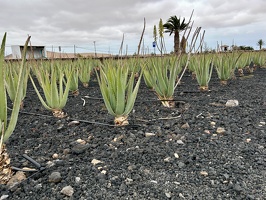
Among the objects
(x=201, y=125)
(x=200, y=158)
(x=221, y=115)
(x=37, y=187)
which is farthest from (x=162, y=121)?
(x=37, y=187)

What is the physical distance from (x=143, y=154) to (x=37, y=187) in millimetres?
588

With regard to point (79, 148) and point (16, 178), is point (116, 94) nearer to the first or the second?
point (79, 148)

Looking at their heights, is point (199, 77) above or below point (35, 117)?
above

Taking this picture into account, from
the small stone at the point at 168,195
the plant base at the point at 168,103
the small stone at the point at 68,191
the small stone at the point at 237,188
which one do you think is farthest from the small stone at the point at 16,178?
the plant base at the point at 168,103

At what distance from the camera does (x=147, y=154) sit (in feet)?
4.61

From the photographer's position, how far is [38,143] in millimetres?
1670

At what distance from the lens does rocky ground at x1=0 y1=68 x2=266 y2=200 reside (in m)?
1.08

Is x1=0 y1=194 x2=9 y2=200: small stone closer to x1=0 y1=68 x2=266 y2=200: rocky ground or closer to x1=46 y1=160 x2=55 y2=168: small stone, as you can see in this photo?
x1=0 y1=68 x2=266 y2=200: rocky ground

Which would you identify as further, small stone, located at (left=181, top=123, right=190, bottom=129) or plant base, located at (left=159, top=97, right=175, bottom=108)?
plant base, located at (left=159, top=97, right=175, bottom=108)

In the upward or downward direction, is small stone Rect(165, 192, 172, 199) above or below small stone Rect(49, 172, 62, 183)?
below

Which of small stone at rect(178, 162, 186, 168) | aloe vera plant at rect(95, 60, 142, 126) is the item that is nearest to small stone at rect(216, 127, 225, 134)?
small stone at rect(178, 162, 186, 168)

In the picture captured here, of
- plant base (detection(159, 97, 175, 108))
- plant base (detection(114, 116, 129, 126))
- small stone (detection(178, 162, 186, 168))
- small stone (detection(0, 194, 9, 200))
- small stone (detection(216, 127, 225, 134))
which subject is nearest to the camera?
small stone (detection(0, 194, 9, 200))

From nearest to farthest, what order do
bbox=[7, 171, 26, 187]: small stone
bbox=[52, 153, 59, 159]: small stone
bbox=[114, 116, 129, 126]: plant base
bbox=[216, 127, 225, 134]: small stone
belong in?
bbox=[7, 171, 26, 187]: small stone
bbox=[52, 153, 59, 159]: small stone
bbox=[216, 127, 225, 134]: small stone
bbox=[114, 116, 129, 126]: plant base

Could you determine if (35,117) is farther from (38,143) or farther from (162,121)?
(162,121)
